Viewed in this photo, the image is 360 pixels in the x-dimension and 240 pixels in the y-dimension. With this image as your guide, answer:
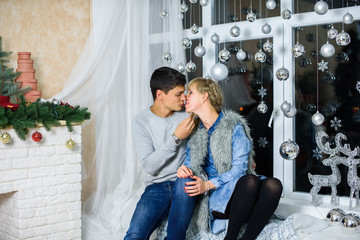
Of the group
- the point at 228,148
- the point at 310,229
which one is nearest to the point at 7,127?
the point at 228,148

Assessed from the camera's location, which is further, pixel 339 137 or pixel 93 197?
pixel 93 197

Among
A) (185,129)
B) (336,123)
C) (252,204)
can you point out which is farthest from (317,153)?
(185,129)

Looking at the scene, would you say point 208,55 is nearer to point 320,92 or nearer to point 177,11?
point 177,11

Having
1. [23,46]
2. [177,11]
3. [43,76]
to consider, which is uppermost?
[177,11]

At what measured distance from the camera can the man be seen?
2156 mm

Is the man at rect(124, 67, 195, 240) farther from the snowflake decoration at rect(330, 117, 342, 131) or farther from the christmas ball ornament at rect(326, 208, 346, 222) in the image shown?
the snowflake decoration at rect(330, 117, 342, 131)

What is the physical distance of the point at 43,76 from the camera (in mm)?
3031

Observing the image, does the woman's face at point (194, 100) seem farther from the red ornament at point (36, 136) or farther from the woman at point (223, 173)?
the red ornament at point (36, 136)

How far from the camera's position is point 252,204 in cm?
206

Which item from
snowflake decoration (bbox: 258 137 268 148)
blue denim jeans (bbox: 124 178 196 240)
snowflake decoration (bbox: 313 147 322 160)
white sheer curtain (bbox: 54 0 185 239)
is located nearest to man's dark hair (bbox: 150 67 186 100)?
white sheer curtain (bbox: 54 0 185 239)

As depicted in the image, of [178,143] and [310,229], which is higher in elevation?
[178,143]

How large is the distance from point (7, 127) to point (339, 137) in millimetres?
1861

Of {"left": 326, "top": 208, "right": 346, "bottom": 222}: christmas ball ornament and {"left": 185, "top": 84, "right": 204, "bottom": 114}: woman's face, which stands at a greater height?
{"left": 185, "top": 84, "right": 204, "bottom": 114}: woman's face

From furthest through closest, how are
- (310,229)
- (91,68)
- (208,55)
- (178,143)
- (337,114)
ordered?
(208,55)
(91,68)
(337,114)
(178,143)
(310,229)
